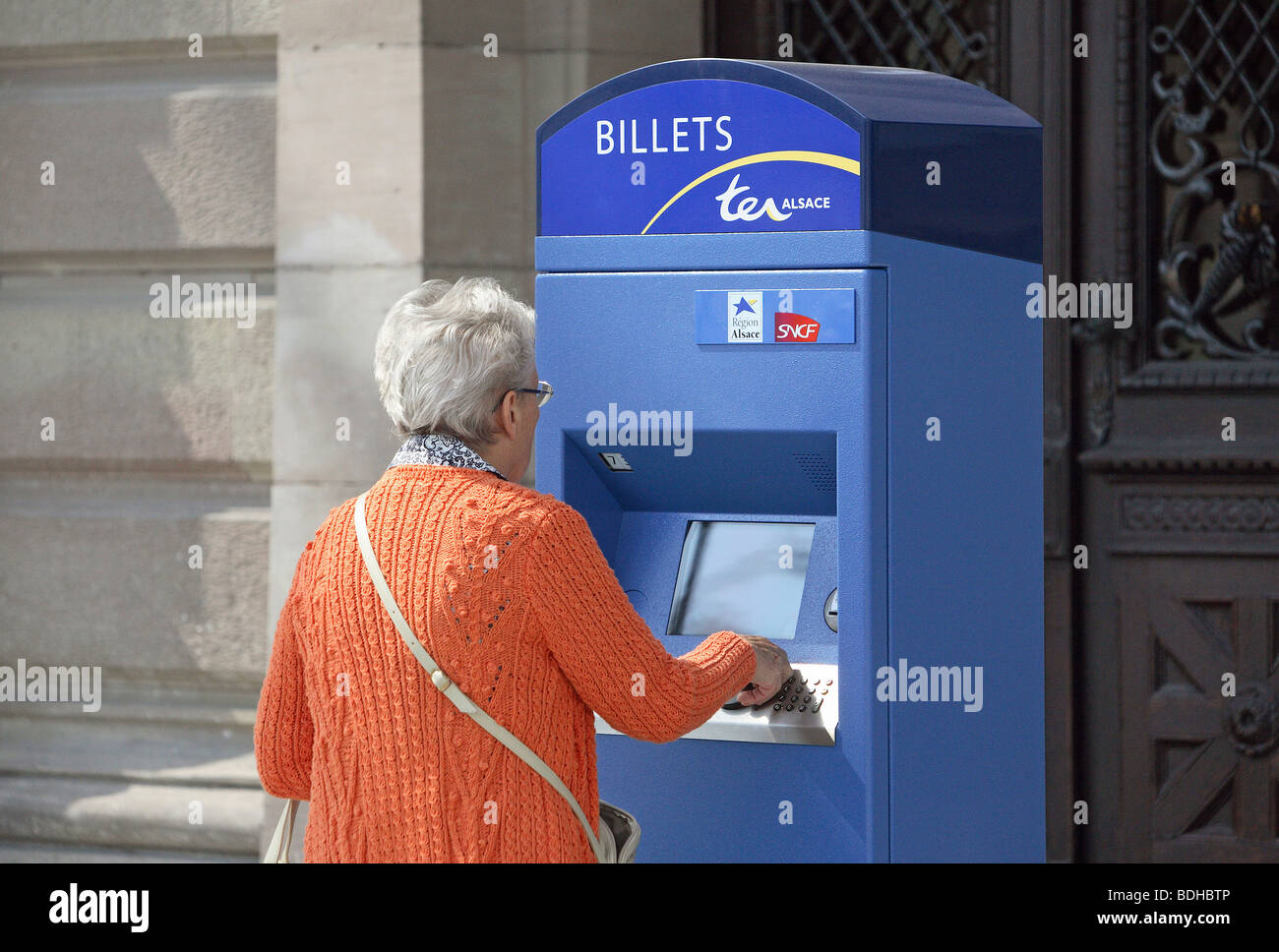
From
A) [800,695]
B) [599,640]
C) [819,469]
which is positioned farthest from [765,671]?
[599,640]

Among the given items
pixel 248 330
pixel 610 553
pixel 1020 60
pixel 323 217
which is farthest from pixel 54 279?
pixel 1020 60

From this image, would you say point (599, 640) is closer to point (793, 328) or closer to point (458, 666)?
point (458, 666)

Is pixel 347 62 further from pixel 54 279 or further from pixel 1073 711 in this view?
pixel 1073 711

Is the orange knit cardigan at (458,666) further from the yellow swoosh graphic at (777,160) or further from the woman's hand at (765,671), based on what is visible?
the yellow swoosh graphic at (777,160)

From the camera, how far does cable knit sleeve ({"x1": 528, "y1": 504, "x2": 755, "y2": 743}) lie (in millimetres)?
2154

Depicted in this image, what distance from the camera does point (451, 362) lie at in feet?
7.22

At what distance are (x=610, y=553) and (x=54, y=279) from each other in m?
2.55

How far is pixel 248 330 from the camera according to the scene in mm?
Result: 4414

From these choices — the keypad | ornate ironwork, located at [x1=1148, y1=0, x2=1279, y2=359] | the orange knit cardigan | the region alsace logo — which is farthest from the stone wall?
the orange knit cardigan

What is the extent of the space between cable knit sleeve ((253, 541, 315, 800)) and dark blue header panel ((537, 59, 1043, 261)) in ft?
3.13

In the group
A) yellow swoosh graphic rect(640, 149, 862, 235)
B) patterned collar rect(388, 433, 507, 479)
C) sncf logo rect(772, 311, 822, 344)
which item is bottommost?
A: patterned collar rect(388, 433, 507, 479)

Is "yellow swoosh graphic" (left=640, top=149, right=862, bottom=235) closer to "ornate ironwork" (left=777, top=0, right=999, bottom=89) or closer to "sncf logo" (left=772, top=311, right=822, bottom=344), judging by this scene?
"sncf logo" (left=772, top=311, right=822, bottom=344)

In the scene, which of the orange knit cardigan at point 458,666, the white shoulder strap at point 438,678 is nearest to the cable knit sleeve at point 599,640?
the orange knit cardigan at point 458,666

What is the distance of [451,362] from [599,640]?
0.45 meters
